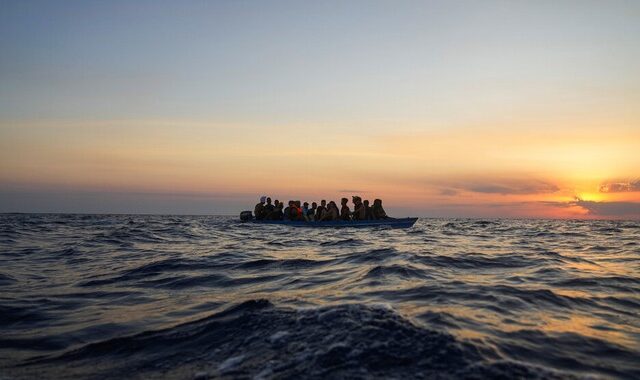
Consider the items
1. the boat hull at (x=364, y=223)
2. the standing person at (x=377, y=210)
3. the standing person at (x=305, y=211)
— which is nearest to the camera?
the boat hull at (x=364, y=223)

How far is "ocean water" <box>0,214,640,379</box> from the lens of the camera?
359cm

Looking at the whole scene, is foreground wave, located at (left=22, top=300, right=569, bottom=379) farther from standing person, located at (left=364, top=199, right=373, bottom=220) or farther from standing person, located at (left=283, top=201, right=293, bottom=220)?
standing person, located at (left=283, top=201, right=293, bottom=220)


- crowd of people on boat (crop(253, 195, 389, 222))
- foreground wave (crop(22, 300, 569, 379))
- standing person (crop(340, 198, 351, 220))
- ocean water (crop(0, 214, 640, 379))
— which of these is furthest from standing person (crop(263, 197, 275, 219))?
foreground wave (crop(22, 300, 569, 379))

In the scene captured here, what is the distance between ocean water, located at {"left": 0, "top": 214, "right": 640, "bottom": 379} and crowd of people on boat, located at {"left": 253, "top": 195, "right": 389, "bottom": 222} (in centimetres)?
1871

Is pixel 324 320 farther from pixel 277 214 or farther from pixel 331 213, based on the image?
pixel 277 214

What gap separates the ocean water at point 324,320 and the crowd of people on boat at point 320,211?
61.4 feet

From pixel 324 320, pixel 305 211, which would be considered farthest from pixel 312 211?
pixel 324 320

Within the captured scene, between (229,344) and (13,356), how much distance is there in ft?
6.97

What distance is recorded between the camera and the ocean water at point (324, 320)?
3594 mm

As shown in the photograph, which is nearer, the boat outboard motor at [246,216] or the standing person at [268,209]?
the standing person at [268,209]

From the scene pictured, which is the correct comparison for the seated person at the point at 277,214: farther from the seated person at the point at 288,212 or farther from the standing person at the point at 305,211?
the standing person at the point at 305,211

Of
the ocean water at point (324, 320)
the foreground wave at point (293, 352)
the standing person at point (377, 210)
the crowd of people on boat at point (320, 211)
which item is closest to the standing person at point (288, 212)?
the crowd of people on boat at point (320, 211)

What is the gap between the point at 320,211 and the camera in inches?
1204

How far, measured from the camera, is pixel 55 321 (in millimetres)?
5586
